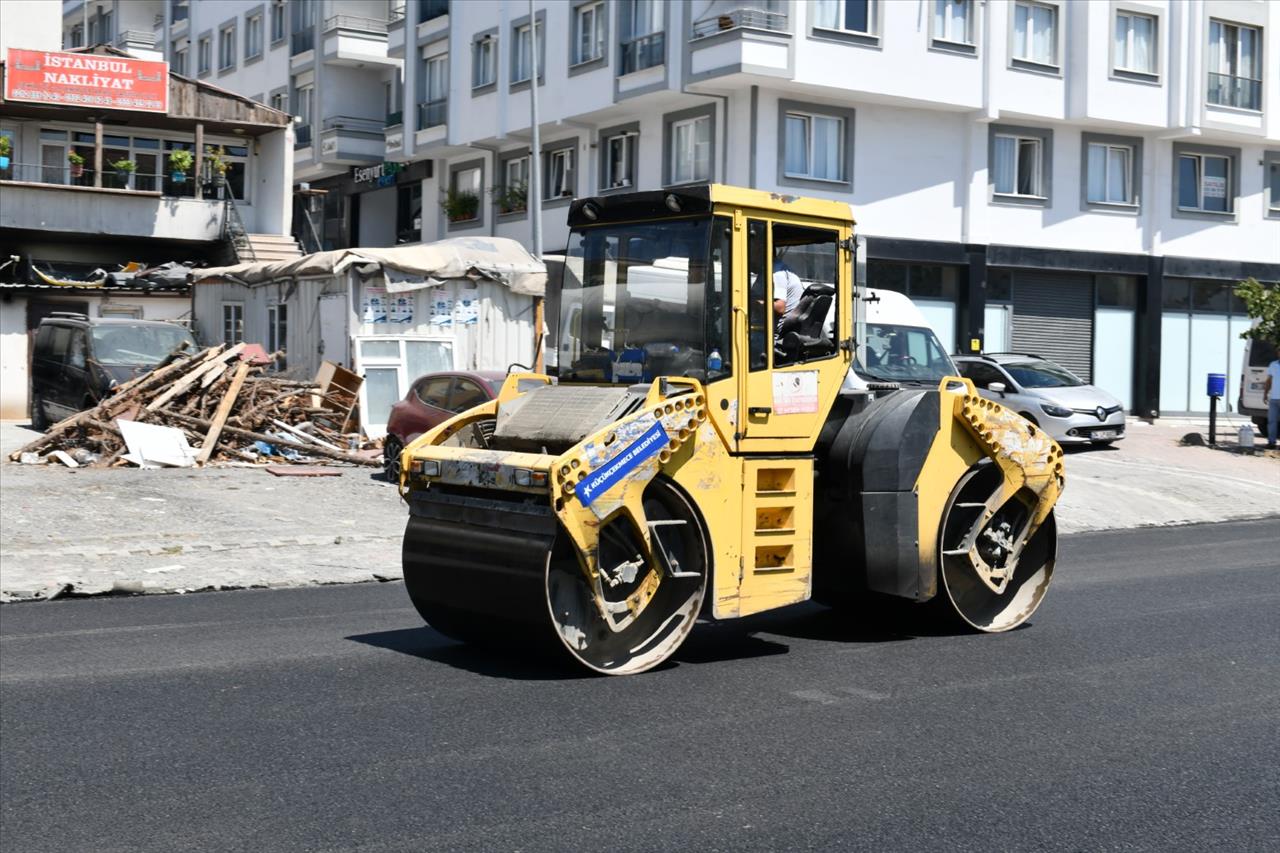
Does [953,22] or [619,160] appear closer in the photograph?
[953,22]

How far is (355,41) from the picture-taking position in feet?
154

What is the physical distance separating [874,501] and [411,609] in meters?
3.81

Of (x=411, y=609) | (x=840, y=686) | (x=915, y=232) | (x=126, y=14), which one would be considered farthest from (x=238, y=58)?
(x=840, y=686)

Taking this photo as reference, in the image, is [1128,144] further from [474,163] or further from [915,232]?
[474,163]

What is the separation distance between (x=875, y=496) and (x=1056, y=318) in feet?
93.3

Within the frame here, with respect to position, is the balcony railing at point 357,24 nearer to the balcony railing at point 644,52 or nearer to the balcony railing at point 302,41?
the balcony railing at point 302,41

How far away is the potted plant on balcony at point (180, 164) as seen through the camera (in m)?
39.9

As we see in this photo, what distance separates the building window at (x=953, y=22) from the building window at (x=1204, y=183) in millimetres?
7028

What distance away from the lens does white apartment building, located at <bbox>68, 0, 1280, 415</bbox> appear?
32406mm

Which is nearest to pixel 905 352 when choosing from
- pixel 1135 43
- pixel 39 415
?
pixel 39 415

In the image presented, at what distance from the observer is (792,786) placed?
6.31 meters

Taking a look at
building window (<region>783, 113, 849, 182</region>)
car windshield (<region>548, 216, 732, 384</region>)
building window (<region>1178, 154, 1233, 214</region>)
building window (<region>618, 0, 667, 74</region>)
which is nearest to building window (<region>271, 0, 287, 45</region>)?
building window (<region>618, 0, 667, 74</region>)

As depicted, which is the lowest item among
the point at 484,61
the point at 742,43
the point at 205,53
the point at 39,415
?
the point at 39,415

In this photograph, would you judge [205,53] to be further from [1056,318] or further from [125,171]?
[1056,318]
